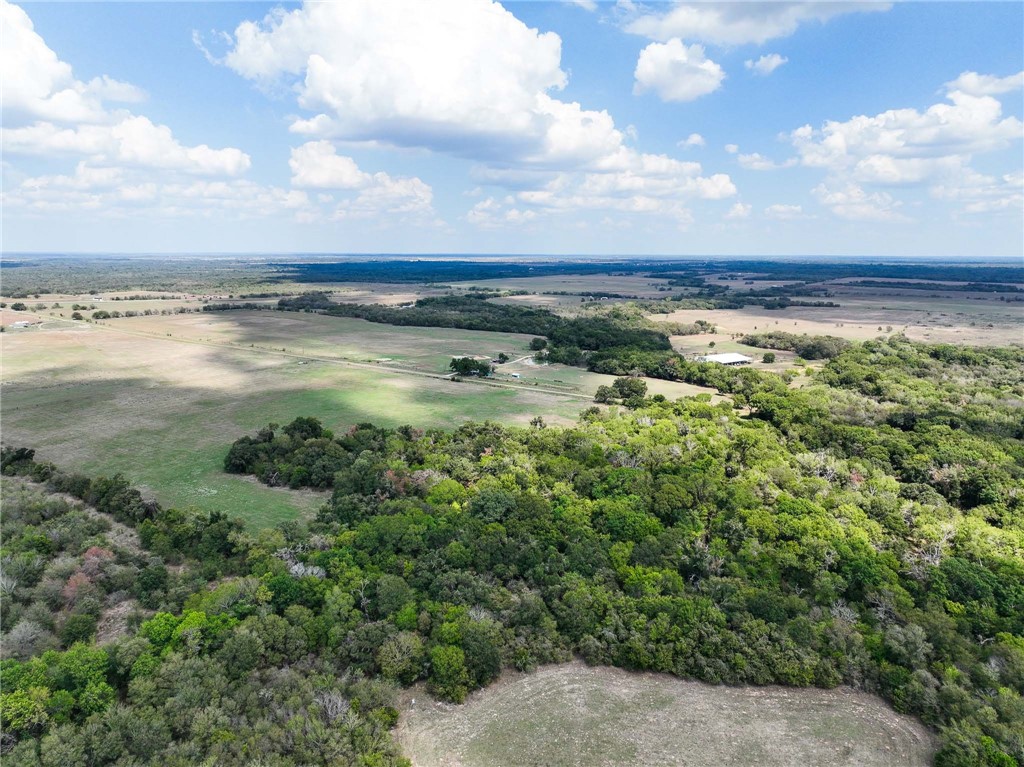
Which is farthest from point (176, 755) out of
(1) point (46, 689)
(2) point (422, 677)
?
(2) point (422, 677)

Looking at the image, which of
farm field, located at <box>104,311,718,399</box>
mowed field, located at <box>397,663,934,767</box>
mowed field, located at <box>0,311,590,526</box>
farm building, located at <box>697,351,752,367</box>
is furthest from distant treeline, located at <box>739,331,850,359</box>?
mowed field, located at <box>397,663,934,767</box>

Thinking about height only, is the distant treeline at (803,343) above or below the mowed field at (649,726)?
above

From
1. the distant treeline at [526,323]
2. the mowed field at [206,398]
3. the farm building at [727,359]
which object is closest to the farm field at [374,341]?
the mowed field at [206,398]

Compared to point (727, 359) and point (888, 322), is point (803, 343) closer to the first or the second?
point (727, 359)

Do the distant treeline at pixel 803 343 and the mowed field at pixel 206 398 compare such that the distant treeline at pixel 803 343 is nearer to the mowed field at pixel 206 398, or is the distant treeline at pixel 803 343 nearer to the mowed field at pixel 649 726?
the mowed field at pixel 206 398

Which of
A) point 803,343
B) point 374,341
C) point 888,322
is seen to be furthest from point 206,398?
point 888,322

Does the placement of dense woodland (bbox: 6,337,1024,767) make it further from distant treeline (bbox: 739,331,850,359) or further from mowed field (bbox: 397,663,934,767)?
distant treeline (bbox: 739,331,850,359)

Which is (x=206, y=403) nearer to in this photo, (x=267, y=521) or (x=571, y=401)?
(x=267, y=521)
